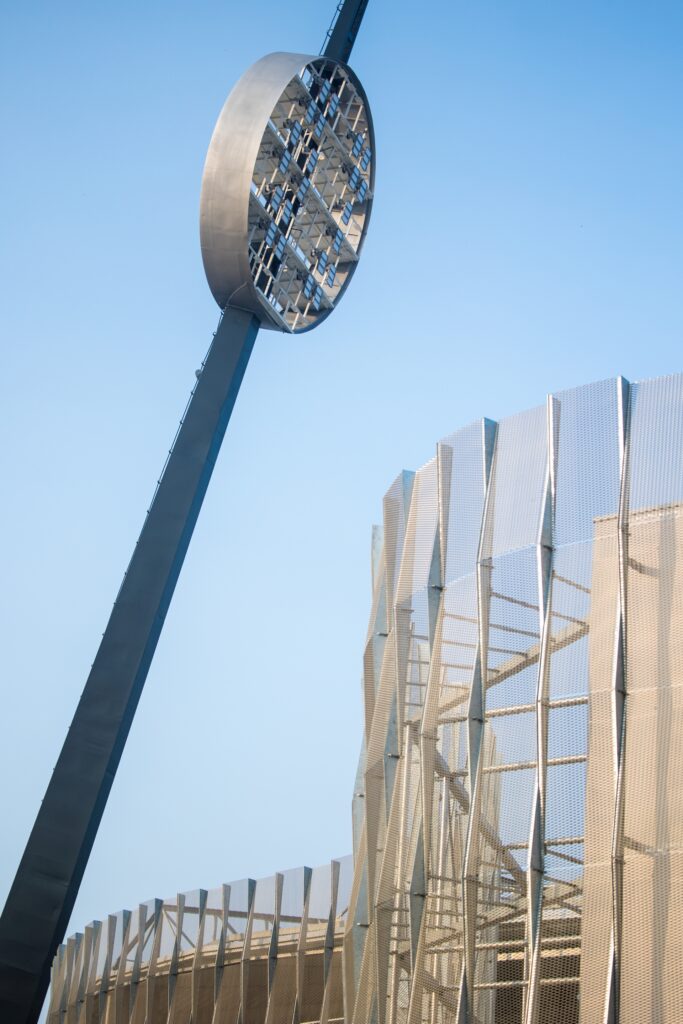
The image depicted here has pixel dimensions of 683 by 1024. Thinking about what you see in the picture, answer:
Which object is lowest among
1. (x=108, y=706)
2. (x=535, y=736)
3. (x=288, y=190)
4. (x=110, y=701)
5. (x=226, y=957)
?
(x=226, y=957)

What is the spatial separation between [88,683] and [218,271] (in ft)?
40.2

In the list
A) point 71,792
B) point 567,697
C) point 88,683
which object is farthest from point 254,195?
point 567,697

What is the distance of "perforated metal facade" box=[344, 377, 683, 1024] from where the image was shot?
672 inches

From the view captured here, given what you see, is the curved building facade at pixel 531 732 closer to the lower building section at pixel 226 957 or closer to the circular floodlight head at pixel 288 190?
the lower building section at pixel 226 957

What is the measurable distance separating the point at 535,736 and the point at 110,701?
15.1 meters

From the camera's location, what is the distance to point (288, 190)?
128 feet

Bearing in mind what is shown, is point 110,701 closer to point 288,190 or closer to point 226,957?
point 226,957

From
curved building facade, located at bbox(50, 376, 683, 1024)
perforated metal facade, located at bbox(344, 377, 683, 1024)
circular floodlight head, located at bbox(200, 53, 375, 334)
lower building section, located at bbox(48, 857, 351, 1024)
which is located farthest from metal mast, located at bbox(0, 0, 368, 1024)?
perforated metal facade, located at bbox(344, 377, 683, 1024)

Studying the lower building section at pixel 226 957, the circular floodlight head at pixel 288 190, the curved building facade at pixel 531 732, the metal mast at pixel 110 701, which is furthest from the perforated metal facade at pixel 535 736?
the circular floodlight head at pixel 288 190

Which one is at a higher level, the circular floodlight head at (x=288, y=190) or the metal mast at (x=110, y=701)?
the circular floodlight head at (x=288, y=190)

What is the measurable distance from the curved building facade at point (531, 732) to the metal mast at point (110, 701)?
830 centimetres

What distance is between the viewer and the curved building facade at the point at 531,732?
672 inches

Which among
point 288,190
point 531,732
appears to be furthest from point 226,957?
point 288,190

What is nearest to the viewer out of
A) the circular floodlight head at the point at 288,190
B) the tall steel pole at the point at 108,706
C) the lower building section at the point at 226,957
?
the tall steel pole at the point at 108,706
